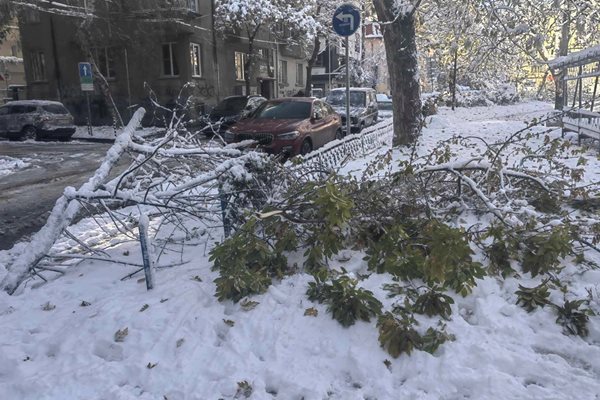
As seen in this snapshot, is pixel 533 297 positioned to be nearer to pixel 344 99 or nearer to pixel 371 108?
pixel 344 99

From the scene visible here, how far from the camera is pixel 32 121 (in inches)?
677

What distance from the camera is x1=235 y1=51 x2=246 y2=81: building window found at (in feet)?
91.6

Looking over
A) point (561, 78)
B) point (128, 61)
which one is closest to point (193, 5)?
point (128, 61)

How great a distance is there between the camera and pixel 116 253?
493 cm

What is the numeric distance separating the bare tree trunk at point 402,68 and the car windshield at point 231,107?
8.82m

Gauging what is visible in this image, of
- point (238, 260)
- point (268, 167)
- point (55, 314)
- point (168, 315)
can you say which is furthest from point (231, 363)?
point (268, 167)

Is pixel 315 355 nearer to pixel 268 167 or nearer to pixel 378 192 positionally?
pixel 378 192

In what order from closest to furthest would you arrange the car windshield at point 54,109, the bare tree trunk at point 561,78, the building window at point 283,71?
the bare tree trunk at point 561,78
the car windshield at point 54,109
the building window at point 283,71

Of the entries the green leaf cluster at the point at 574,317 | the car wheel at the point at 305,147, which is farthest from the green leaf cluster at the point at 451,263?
the car wheel at the point at 305,147

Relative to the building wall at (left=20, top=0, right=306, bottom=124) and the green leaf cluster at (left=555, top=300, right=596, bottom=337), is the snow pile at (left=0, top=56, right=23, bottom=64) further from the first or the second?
the green leaf cluster at (left=555, top=300, right=596, bottom=337)

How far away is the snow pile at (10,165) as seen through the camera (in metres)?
11.1

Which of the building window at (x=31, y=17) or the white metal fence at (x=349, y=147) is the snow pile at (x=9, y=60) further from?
the white metal fence at (x=349, y=147)

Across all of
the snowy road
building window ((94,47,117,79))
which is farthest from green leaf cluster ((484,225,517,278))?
building window ((94,47,117,79))

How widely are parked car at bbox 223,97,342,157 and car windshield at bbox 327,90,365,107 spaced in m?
4.77
